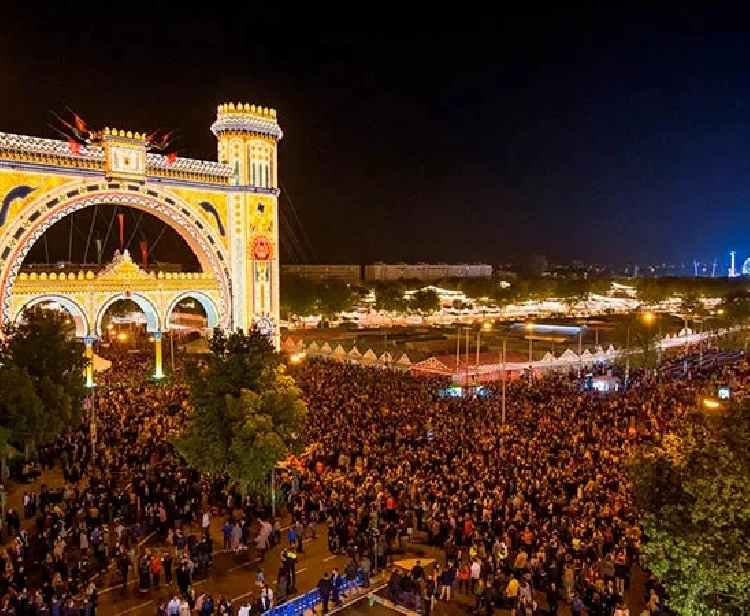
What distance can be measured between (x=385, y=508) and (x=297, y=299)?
56.7m

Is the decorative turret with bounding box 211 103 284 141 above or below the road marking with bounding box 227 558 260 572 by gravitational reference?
above

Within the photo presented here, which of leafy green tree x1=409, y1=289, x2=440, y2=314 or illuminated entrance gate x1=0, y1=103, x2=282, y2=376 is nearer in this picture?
illuminated entrance gate x1=0, y1=103, x2=282, y2=376

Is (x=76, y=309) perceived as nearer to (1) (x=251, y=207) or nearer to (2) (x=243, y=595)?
(1) (x=251, y=207)

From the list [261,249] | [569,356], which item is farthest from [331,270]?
[261,249]

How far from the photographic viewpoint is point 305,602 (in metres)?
11.7

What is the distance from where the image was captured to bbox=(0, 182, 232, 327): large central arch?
26234 mm

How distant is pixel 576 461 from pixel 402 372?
16810 millimetres

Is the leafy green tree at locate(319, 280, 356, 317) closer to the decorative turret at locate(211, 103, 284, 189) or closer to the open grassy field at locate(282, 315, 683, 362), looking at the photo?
the open grassy field at locate(282, 315, 683, 362)

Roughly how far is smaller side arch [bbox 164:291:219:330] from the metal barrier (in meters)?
21.0

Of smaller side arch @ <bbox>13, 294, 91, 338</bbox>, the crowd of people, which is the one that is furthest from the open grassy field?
smaller side arch @ <bbox>13, 294, 91, 338</bbox>

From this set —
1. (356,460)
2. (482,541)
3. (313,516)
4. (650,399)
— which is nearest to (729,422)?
(482,541)

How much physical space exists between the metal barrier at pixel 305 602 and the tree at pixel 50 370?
923 centimetres

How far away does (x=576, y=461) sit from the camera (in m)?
18.4

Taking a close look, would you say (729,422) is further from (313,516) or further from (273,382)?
(273,382)
